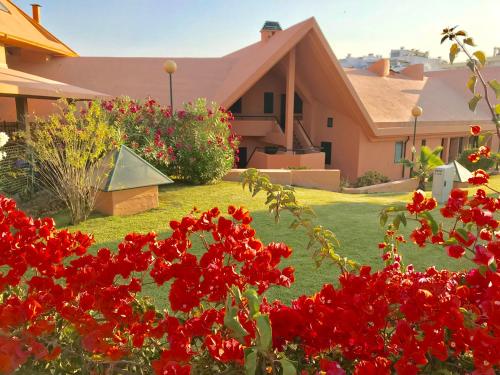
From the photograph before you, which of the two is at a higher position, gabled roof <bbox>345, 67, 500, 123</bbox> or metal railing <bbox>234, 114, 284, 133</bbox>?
gabled roof <bbox>345, 67, 500, 123</bbox>

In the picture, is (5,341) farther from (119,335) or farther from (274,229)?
(274,229)

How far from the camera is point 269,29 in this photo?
64.2ft

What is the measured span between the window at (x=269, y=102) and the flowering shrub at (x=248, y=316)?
19319 mm

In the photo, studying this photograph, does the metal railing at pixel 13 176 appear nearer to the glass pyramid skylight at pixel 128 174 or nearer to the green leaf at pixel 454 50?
the glass pyramid skylight at pixel 128 174

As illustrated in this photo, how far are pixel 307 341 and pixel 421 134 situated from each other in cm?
2089

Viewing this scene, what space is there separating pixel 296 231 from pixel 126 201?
364 cm

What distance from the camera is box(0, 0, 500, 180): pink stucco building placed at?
1697 cm

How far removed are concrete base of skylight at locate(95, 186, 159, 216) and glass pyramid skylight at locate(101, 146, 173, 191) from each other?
0.15 metres

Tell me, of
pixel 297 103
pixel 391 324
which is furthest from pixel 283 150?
pixel 391 324

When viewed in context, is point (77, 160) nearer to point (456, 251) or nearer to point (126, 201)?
point (126, 201)

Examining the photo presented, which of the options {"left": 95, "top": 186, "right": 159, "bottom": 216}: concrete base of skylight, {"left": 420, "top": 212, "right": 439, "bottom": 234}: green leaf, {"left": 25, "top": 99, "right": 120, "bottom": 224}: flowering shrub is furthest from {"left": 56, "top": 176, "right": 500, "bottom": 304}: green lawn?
{"left": 420, "top": 212, "right": 439, "bottom": 234}: green leaf

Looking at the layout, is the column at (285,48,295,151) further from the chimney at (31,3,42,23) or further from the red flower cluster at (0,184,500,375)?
the red flower cluster at (0,184,500,375)

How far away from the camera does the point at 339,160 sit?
20.2 meters

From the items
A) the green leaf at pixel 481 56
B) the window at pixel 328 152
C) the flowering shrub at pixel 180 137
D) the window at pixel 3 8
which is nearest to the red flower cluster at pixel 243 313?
the green leaf at pixel 481 56
